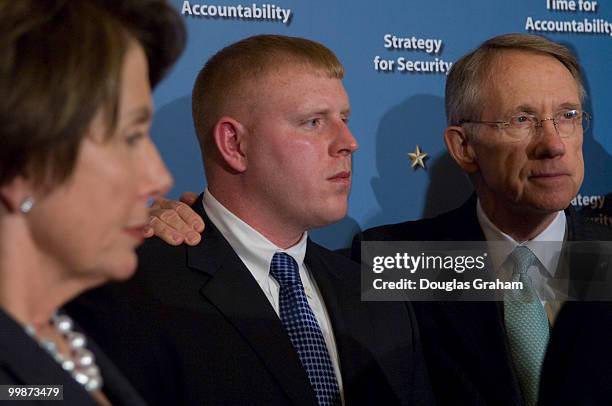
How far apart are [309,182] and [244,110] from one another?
24 centimetres

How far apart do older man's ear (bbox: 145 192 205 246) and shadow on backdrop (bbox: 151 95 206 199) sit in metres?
0.21

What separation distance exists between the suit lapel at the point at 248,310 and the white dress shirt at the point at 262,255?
0.05m

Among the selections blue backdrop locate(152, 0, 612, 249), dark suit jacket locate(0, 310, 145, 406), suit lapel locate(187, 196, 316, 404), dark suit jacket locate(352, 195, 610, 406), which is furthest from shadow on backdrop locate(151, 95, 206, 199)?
dark suit jacket locate(0, 310, 145, 406)

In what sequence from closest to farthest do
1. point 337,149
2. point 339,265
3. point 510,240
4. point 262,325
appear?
1. point 262,325
2. point 337,149
3. point 339,265
4. point 510,240

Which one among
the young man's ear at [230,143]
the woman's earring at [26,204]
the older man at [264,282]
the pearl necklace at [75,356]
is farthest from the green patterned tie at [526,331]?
the woman's earring at [26,204]

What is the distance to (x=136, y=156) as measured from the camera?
114 cm

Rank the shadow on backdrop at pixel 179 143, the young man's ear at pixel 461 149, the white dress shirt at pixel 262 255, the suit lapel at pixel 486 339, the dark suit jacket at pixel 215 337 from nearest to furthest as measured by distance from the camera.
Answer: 1. the dark suit jacket at pixel 215 337
2. the white dress shirt at pixel 262 255
3. the suit lapel at pixel 486 339
4. the shadow on backdrop at pixel 179 143
5. the young man's ear at pixel 461 149

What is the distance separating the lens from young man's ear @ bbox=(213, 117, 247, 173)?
88.9 inches

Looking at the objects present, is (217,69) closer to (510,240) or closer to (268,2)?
(268,2)

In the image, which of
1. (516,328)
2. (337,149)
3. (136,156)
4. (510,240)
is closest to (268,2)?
(337,149)

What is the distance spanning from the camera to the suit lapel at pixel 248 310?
2.00 metres

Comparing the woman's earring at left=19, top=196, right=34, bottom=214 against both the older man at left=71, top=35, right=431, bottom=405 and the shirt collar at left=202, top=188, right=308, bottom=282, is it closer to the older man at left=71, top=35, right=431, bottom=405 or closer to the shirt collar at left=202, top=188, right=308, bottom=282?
the older man at left=71, top=35, right=431, bottom=405

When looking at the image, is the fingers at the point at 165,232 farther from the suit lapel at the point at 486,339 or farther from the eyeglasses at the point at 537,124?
the eyeglasses at the point at 537,124

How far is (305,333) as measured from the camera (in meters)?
2.09
